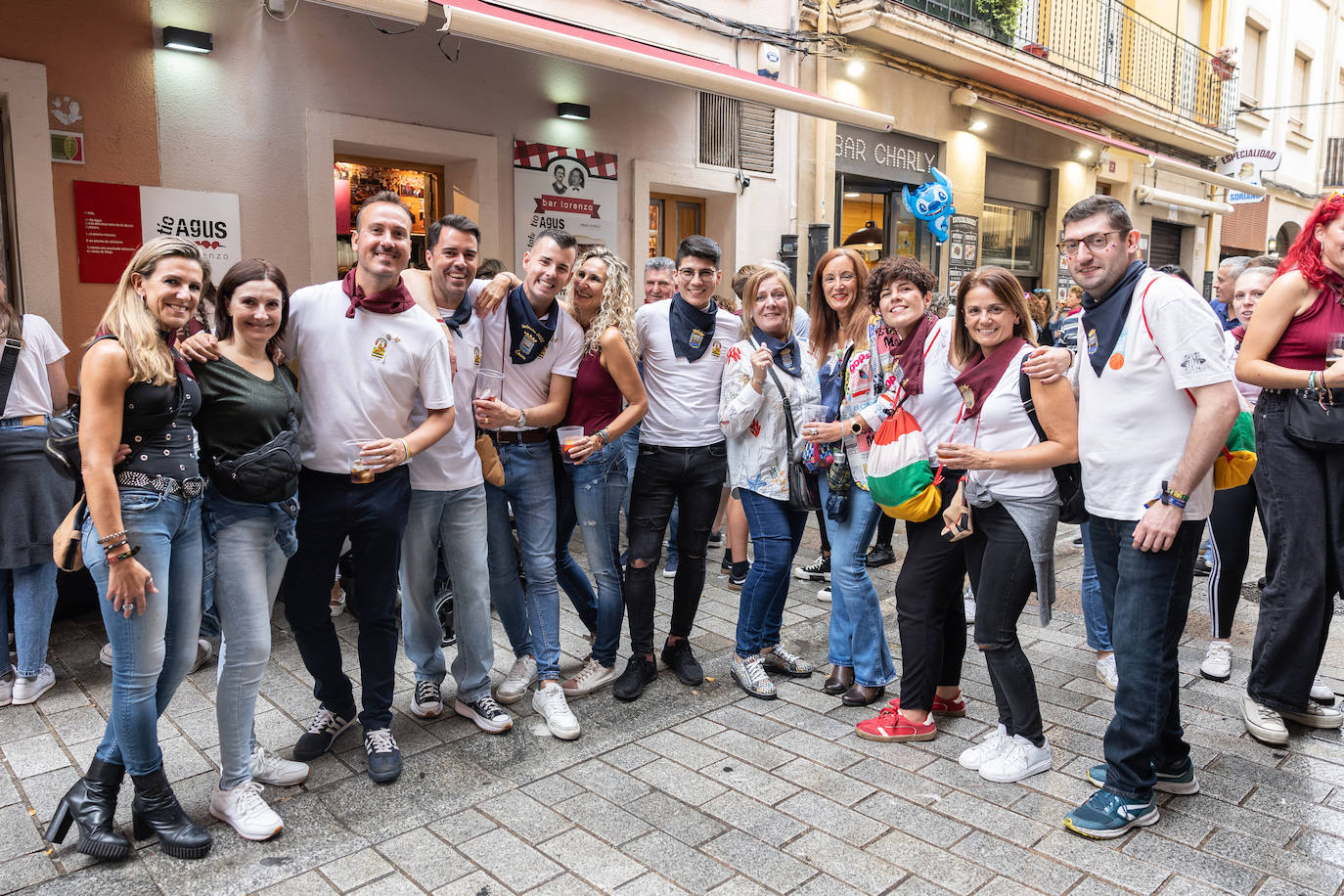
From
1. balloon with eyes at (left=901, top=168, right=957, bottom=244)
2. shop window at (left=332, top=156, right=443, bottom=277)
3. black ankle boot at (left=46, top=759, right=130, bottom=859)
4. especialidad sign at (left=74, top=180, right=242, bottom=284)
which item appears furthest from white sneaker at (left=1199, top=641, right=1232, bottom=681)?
balloon with eyes at (left=901, top=168, right=957, bottom=244)

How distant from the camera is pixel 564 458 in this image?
4035 mm

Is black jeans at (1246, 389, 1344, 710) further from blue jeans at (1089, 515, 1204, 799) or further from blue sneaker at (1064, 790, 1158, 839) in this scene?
blue sneaker at (1064, 790, 1158, 839)

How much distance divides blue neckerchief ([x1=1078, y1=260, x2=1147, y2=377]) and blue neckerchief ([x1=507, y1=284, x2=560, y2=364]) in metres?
2.09

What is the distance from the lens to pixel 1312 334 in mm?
3518

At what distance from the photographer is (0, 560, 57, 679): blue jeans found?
4199 mm

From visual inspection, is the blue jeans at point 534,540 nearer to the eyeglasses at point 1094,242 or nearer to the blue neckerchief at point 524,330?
the blue neckerchief at point 524,330

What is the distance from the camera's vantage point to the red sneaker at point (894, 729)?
3797mm

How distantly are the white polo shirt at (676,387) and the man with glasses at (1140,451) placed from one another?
162 centimetres

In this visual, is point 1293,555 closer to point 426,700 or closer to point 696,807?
point 696,807

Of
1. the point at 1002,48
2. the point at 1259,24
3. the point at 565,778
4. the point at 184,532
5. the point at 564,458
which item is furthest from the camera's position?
the point at 1259,24

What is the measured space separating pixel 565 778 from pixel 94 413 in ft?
6.59

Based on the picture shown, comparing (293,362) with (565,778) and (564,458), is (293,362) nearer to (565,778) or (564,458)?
(564,458)

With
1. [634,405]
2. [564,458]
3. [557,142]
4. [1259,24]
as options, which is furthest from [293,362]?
[1259,24]

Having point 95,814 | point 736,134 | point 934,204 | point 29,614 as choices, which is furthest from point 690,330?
point 934,204
